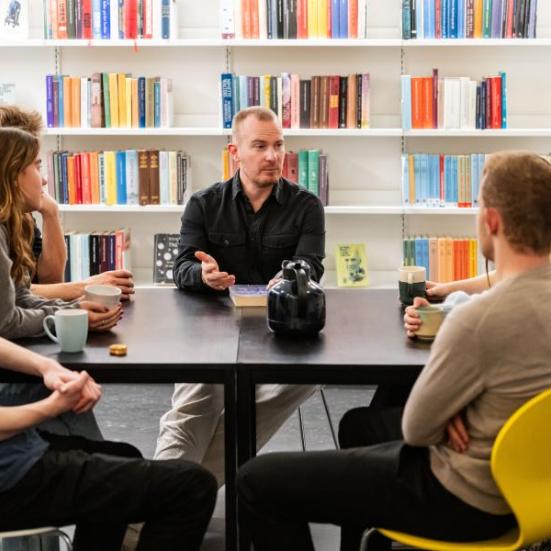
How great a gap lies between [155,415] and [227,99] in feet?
4.83

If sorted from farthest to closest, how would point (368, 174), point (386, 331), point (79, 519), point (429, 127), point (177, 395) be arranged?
point (368, 174) → point (429, 127) → point (177, 395) → point (386, 331) → point (79, 519)

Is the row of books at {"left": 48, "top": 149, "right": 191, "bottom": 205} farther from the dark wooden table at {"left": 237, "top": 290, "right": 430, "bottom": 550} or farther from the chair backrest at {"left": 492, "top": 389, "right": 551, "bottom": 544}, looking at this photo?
the chair backrest at {"left": 492, "top": 389, "right": 551, "bottom": 544}

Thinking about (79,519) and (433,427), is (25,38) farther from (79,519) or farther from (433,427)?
(433,427)

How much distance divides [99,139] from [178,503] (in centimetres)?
314

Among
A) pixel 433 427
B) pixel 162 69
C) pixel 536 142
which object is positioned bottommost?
pixel 433 427

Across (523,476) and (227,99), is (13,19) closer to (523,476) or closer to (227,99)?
(227,99)

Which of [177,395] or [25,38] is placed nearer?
[177,395]

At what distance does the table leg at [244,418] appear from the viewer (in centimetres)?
213

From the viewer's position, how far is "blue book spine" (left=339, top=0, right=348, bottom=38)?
14.5 feet

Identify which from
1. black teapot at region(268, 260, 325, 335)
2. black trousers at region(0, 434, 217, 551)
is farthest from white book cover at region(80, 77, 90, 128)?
black trousers at region(0, 434, 217, 551)

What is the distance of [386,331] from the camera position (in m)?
2.43

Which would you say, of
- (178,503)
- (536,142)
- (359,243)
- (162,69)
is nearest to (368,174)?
(359,243)

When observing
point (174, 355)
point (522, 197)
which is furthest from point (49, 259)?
point (522, 197)

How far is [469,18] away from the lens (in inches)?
174
